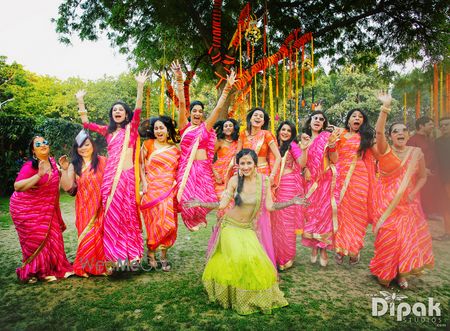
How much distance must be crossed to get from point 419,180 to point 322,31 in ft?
23.1

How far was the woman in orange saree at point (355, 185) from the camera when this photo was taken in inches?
157

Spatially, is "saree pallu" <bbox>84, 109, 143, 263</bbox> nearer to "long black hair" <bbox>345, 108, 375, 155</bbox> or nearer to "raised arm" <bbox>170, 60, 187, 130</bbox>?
"raised arm" <bbox>170, 60, 187, 130</bbox>

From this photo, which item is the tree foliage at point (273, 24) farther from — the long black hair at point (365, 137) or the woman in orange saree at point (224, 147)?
the long black hair at point (365, 137)

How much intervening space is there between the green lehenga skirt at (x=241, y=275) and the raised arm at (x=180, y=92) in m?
1.80

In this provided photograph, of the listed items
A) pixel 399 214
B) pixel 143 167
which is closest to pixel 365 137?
pixel 399 214

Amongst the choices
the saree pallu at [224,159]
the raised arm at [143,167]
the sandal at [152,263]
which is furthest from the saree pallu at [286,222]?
the raised arm at [143,167]

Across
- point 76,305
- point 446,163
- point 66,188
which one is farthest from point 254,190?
point 446,163

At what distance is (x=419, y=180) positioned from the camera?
365cm

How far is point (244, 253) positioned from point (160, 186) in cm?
153

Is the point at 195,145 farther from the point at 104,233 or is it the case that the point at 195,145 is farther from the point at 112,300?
the point at 112,300

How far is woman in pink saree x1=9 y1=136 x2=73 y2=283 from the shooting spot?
3521mm

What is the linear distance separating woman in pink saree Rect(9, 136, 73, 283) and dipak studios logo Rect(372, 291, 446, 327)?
3258 mm

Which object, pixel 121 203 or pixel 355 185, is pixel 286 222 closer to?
pixel 355 185

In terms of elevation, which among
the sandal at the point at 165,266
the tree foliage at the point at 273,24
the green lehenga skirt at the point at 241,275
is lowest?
the sandal at the point at 165,266
